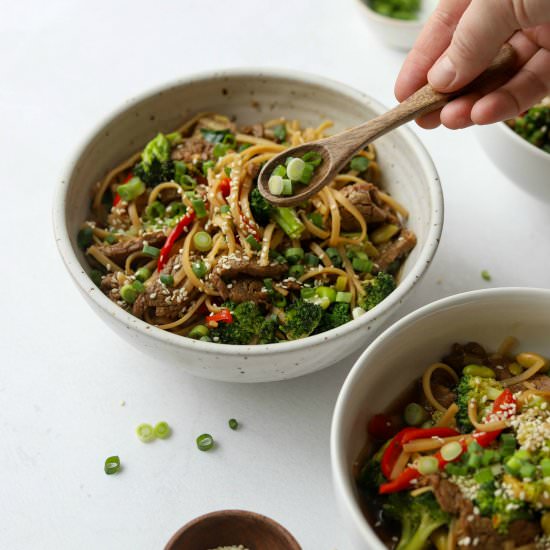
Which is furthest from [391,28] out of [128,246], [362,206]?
[128,246]

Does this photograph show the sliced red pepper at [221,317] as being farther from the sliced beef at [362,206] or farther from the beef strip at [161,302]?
the sliced beef at [362,206]

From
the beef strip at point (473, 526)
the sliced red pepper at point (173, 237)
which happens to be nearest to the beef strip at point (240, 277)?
the sliced red pepper at point (173, 237)

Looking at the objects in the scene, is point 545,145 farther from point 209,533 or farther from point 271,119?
point 209,533

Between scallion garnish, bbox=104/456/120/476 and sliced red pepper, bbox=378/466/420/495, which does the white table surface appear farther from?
sliced red pepper, bbox=378/466/420/495

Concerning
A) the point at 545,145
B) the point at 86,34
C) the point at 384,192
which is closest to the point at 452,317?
the point at 384,192

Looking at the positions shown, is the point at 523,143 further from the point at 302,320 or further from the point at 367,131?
the point at 302,320

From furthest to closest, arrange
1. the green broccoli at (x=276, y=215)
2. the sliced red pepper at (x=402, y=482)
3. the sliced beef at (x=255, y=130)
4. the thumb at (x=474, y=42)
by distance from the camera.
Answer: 1. the sliced beef at (x=255, y=130)
2. the green broccoli at (x=276, y=215)
3. the thumb at (x=474, y=42)
4. the sliced red pepper at (x=402, y=482)
